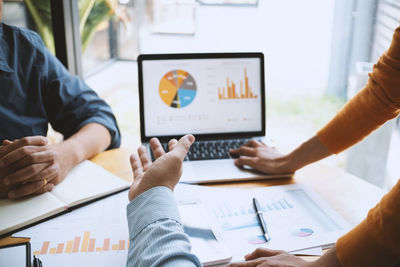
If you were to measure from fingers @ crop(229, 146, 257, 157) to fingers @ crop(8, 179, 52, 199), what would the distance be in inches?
22.4

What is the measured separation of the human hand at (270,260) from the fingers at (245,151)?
0.44 metres

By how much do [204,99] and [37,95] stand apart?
568 millimetres

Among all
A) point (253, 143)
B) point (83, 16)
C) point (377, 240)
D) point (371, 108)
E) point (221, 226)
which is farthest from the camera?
point (83, 16)

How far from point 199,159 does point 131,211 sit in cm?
48

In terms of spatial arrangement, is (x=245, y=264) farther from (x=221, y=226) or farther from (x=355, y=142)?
(x=355, y=142)

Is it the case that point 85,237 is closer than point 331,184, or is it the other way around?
point 85,237

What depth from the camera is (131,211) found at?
0.64 m

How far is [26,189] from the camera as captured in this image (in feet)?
2.73

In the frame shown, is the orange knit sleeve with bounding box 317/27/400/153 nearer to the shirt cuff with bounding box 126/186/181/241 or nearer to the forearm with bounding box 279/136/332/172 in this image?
the forearm with bounding box 279/136/332/172

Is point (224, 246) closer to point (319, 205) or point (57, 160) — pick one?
point (319, 205)

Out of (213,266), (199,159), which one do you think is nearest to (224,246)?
(213,266)

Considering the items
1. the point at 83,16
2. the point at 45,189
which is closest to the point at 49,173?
the point at 45,189

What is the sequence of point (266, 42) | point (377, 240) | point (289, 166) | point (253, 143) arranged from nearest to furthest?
point (377, 240), point (289, 166), point (253, 143), point (266, 42)

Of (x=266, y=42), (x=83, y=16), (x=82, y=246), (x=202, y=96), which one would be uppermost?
(x=83, y=16)
